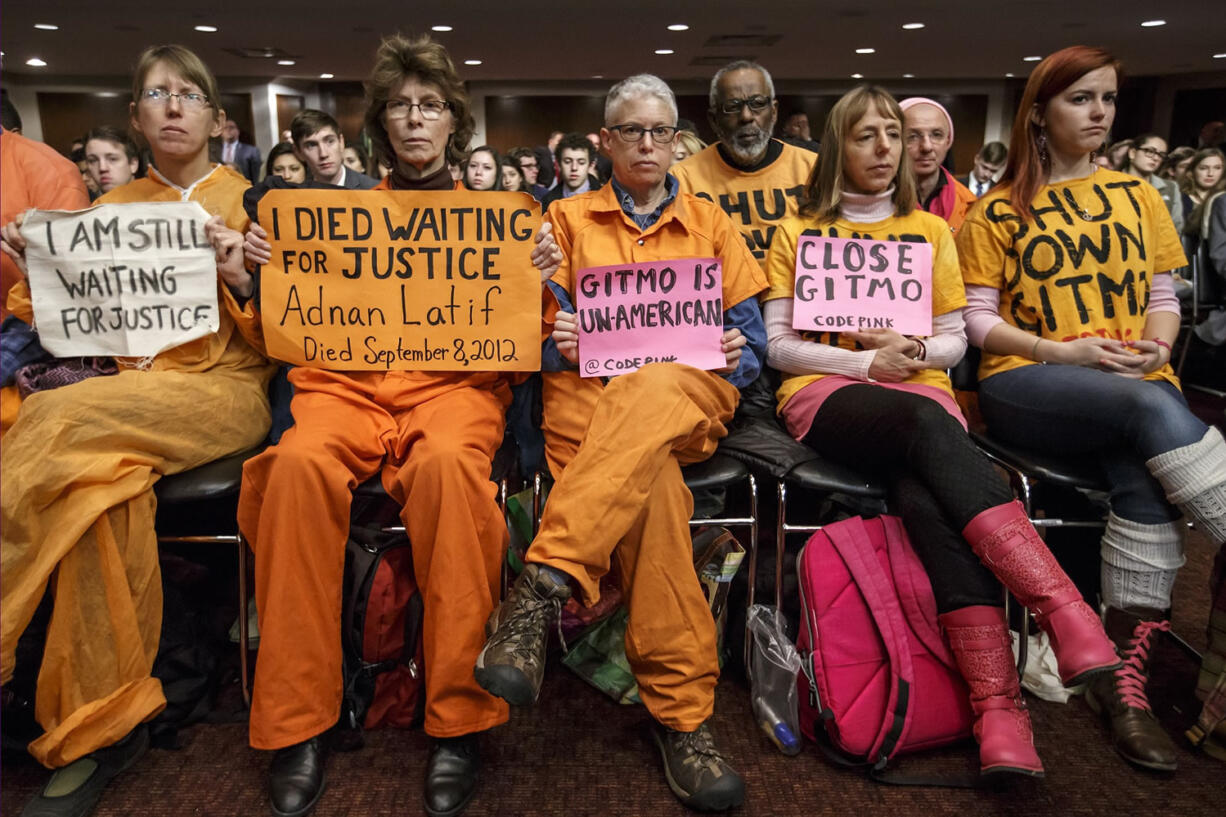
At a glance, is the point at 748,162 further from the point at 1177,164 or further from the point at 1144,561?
the point at 1177,164

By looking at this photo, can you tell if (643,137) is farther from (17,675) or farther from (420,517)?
(17,675)

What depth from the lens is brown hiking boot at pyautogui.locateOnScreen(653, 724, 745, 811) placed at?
1676 millimetres

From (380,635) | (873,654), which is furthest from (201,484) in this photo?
(873,654)

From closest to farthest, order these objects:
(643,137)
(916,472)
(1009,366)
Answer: (916,472) < (643,137) < (1009,366)

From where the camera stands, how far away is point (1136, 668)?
1926mm

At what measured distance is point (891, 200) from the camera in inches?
89.3

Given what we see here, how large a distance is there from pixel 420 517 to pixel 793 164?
5.60 ft

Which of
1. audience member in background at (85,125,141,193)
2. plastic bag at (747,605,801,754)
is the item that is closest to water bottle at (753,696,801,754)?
plastic bag at (747,605,801,754)

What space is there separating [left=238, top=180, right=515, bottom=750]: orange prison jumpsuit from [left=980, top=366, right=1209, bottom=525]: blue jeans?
135 centimetres

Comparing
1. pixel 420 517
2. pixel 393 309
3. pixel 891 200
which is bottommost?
pixel 420 517

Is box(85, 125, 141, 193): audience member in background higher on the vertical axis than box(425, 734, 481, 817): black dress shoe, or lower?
higher

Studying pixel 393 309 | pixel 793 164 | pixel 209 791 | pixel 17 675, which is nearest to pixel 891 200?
pixel 793 164

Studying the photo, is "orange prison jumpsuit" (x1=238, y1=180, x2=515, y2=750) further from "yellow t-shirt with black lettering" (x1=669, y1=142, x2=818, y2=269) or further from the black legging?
"yellow t-shirt with black lettering" (x1=669, y1=142, x2=818, y2=269)

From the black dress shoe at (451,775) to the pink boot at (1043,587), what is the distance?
45.3 inches
